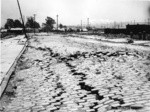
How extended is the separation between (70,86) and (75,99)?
4.74 feet

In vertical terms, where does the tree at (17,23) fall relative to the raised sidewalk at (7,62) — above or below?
above

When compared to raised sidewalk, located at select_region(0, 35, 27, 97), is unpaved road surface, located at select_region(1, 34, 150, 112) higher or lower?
higher

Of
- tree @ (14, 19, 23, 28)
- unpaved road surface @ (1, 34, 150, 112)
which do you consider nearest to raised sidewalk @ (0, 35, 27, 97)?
unpaved road surface @ (1, 34, 150, 112)

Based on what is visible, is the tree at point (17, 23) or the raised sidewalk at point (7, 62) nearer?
the raised sidewalk at point (7, 62)

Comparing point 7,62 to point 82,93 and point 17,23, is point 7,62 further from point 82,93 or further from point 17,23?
point 17,23

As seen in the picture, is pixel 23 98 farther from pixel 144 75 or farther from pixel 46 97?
pixel 144 75

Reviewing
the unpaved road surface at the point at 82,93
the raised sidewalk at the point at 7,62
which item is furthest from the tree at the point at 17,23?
the unpaved road surface at the point at 82,93

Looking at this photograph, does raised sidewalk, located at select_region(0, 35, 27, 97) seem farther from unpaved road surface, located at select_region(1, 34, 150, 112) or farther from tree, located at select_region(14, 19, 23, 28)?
tree, located at select_region(14, 19, 23, 28)

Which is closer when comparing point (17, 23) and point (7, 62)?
point (7, 62)

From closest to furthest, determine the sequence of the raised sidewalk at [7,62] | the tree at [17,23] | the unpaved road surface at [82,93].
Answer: the unpaved road surface at [82,93] → the raised sidewalk at [7,62] → the tree at [17,23]

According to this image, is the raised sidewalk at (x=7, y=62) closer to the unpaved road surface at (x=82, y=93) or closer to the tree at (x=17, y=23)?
the unpaved road surface at (x=82, y=93)

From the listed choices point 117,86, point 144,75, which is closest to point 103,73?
point 144,75

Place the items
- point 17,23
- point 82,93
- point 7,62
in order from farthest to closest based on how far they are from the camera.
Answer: point 17,23, point 7,62, point 82,93

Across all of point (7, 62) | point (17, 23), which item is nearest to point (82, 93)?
point (7, 62)
